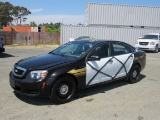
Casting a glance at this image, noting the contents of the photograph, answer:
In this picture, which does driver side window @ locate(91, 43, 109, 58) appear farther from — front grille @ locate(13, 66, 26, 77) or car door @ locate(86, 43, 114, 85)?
front grille @ locate(13, 66, 26, 77)

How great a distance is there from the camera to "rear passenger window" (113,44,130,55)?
7291 mm

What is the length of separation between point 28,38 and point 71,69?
21.6 meters

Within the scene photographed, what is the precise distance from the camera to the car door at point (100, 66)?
20.9 feet

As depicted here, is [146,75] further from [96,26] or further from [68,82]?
[96,26]

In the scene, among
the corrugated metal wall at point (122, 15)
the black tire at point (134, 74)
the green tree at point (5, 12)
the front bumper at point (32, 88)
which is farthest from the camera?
the green tree at point (5, 12)

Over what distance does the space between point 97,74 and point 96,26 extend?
2008 cm

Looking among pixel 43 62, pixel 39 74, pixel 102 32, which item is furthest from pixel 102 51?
pixel 102 32

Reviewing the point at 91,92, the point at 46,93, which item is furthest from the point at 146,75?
the point at 46,93

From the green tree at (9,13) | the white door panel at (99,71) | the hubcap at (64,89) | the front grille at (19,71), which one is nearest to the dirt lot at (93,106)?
the hubcap at (64,89)

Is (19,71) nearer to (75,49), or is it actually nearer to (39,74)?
(39,74)

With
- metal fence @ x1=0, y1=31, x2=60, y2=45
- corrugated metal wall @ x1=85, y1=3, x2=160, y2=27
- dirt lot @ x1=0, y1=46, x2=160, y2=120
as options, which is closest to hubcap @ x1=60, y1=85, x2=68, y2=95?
dirt lot @ x1=0, y1=46, x2=160, y2=120

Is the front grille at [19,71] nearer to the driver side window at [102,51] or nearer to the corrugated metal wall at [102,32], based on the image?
the driver side window at [102,51]

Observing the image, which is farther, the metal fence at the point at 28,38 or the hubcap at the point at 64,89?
the metal fence at the point at 28,38

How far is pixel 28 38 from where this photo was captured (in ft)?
87.6
